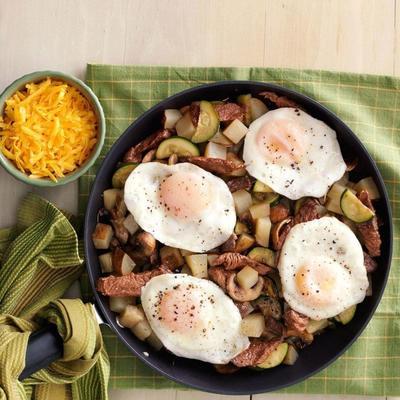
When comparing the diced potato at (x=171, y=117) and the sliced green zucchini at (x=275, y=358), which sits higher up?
the diced potato at (x=171, y=117)

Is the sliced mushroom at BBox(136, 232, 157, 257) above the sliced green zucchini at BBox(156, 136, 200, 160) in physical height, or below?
below

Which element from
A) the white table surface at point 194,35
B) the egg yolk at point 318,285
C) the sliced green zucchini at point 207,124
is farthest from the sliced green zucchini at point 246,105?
the egg yolk at point 318,285

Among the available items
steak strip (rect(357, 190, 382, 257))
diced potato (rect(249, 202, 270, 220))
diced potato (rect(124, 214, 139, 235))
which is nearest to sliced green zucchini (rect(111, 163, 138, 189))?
diced potato (rect(124, 214, 139, 235))

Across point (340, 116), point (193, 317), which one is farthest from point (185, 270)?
point (340, 116)

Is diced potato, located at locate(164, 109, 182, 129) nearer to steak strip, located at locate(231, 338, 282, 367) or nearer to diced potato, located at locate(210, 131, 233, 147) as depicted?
diced potato, located at locate(210, 131, 233, 147)

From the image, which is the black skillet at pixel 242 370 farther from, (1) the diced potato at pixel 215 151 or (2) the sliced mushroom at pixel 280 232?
(2) the sliced mushroom at pixel 280 232
